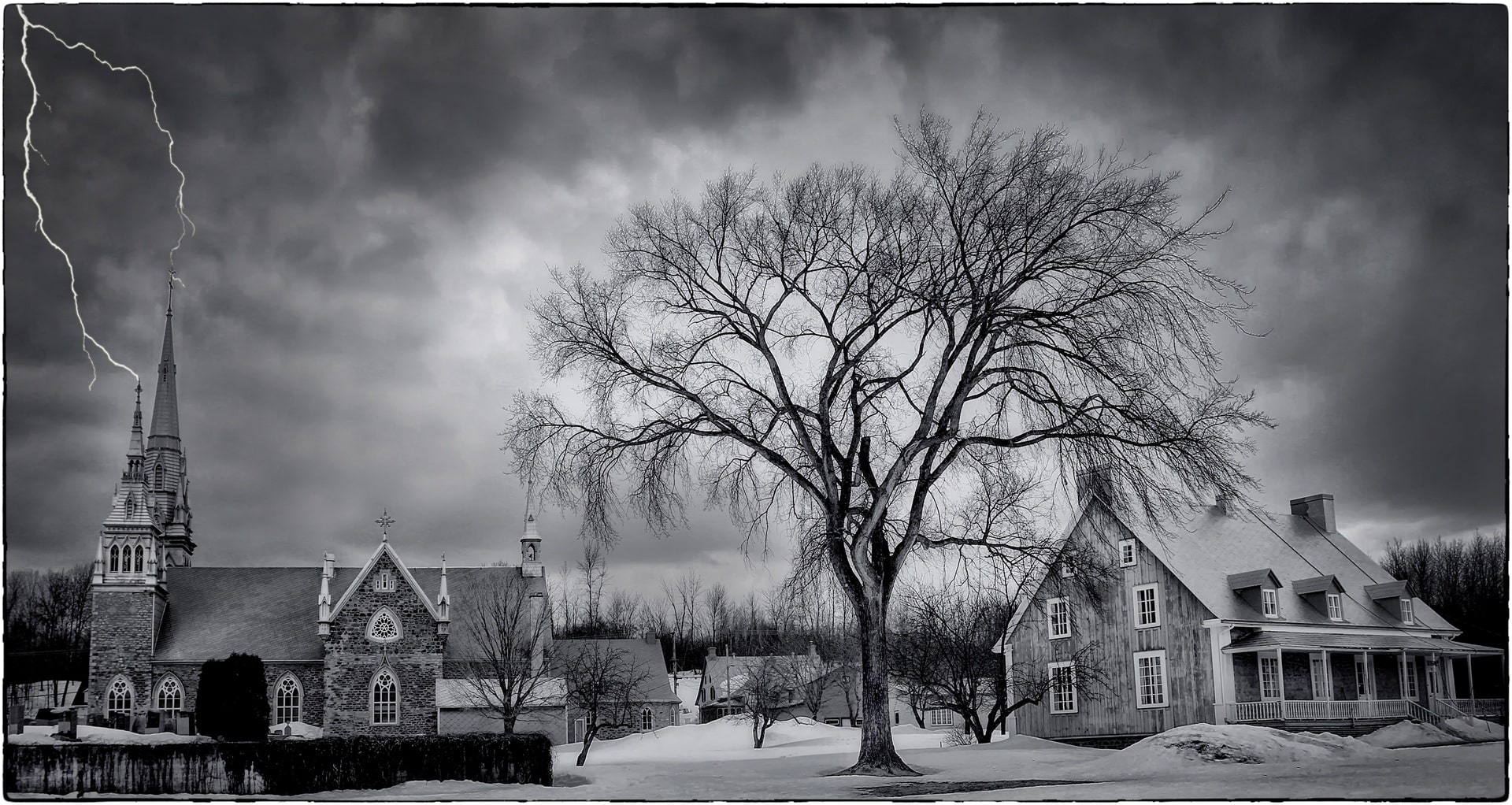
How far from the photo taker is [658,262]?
1722 centimetres

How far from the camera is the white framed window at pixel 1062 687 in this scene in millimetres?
25781

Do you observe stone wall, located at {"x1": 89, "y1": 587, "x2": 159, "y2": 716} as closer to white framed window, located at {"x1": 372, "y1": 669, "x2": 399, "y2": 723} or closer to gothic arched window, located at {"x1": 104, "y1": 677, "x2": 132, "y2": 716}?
gothic arched window, located at {"x1": 104, "y1": 677, "x2": 132, "y2": 716}

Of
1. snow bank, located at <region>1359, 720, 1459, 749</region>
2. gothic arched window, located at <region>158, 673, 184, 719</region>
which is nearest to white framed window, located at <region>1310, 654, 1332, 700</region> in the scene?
snow bank, located at <region>1359, 720, 1459, 749</region>

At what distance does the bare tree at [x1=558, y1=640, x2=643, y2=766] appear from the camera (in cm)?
2714

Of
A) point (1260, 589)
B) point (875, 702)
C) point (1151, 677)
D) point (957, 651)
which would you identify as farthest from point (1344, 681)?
point (875, 702)

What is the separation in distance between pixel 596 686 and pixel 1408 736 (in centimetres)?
1531

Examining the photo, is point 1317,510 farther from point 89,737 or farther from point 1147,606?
point 89,737

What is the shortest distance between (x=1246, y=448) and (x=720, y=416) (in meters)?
6.81

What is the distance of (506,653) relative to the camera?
27031 millimetres

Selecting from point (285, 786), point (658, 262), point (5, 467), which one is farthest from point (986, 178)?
point (5, 467)

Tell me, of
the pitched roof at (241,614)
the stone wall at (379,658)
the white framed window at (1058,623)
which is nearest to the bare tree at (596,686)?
the stone wall at (379,658)

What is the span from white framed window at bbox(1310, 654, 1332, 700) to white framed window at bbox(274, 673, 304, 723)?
84.2 feet

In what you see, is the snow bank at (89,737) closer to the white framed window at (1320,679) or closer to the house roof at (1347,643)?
the house roof at (1347,643)

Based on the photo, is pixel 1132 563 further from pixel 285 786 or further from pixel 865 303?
pixel 285 786
